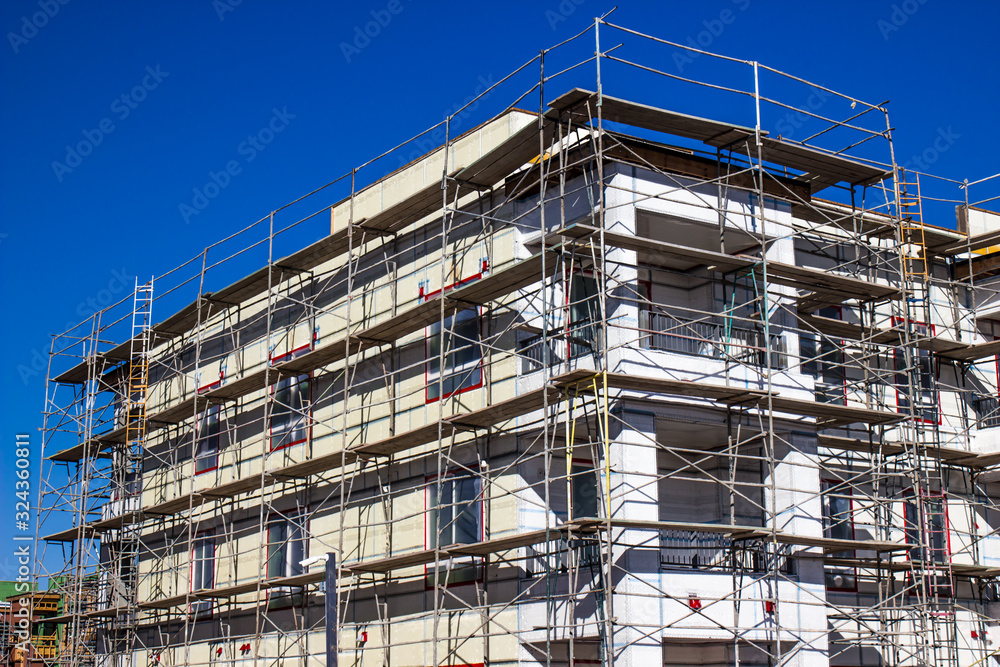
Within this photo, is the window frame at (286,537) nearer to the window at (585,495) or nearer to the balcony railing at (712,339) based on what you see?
the window at (585,495)

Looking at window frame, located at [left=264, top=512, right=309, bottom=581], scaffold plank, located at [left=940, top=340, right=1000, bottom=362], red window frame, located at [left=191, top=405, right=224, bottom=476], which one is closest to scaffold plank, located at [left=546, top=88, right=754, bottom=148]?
Answer: scaffold plank, located at [left=940, top=340, right=1000, bottom=362]

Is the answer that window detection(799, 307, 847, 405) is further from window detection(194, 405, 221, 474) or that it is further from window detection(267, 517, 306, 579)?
A: window detection(194, 405, 221, 474)

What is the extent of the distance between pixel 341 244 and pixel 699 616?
41.7ft

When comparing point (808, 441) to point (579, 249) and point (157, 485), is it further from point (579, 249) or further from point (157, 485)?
point (157, 485)

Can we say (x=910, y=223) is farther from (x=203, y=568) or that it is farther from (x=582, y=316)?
(x=203, y=568)

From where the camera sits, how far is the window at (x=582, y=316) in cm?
2175

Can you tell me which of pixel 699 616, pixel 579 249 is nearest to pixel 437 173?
pixel 579 249

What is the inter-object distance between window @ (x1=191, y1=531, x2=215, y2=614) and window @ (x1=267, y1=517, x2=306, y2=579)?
266 cm

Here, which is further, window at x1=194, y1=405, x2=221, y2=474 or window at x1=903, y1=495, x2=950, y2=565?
window at x1=194, y1=405, x2=221, y2=474

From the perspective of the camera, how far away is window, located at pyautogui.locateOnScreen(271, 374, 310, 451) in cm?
2831

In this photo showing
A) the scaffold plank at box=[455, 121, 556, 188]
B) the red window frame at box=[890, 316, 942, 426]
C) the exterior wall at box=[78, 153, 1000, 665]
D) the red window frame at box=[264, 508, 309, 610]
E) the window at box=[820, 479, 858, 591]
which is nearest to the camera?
the exterior wall at box=[78, 153, 1000, 665]

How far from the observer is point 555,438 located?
72.0 feet

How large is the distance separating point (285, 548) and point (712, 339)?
11849 millimetres

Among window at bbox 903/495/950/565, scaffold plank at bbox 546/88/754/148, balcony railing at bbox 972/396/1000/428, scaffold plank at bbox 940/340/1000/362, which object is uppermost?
scaffold plank at bbox 546/88/754/148
